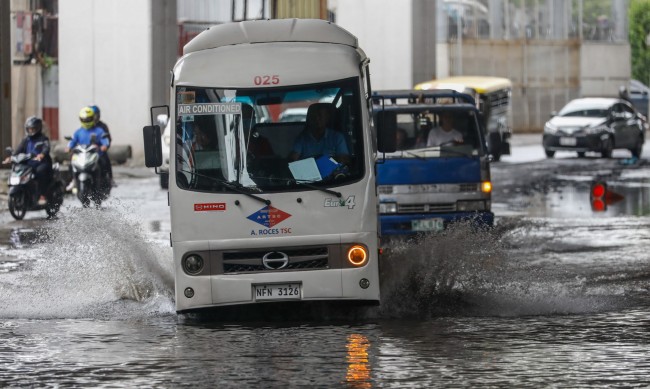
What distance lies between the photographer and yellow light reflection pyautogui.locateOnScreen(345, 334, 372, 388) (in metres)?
9.36

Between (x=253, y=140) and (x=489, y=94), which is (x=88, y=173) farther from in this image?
(x=489, y=94)

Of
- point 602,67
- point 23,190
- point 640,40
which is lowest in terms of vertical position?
point 23,190

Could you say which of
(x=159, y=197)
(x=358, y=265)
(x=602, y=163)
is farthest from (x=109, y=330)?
(x=602, y=163)

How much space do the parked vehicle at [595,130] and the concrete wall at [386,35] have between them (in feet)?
17.7

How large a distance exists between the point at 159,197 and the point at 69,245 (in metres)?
14.7

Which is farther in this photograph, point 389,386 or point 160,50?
point 160,50

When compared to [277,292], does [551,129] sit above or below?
above

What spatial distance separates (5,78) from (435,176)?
1421 cm

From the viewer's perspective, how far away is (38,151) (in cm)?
2448

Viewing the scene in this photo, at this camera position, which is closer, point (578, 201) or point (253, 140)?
point (253, 140)

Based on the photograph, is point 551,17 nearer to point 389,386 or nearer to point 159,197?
point 159,197

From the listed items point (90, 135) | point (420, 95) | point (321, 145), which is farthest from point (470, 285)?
point (90, 135)

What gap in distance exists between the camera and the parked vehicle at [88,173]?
25.0m

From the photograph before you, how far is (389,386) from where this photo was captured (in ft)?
30.2
